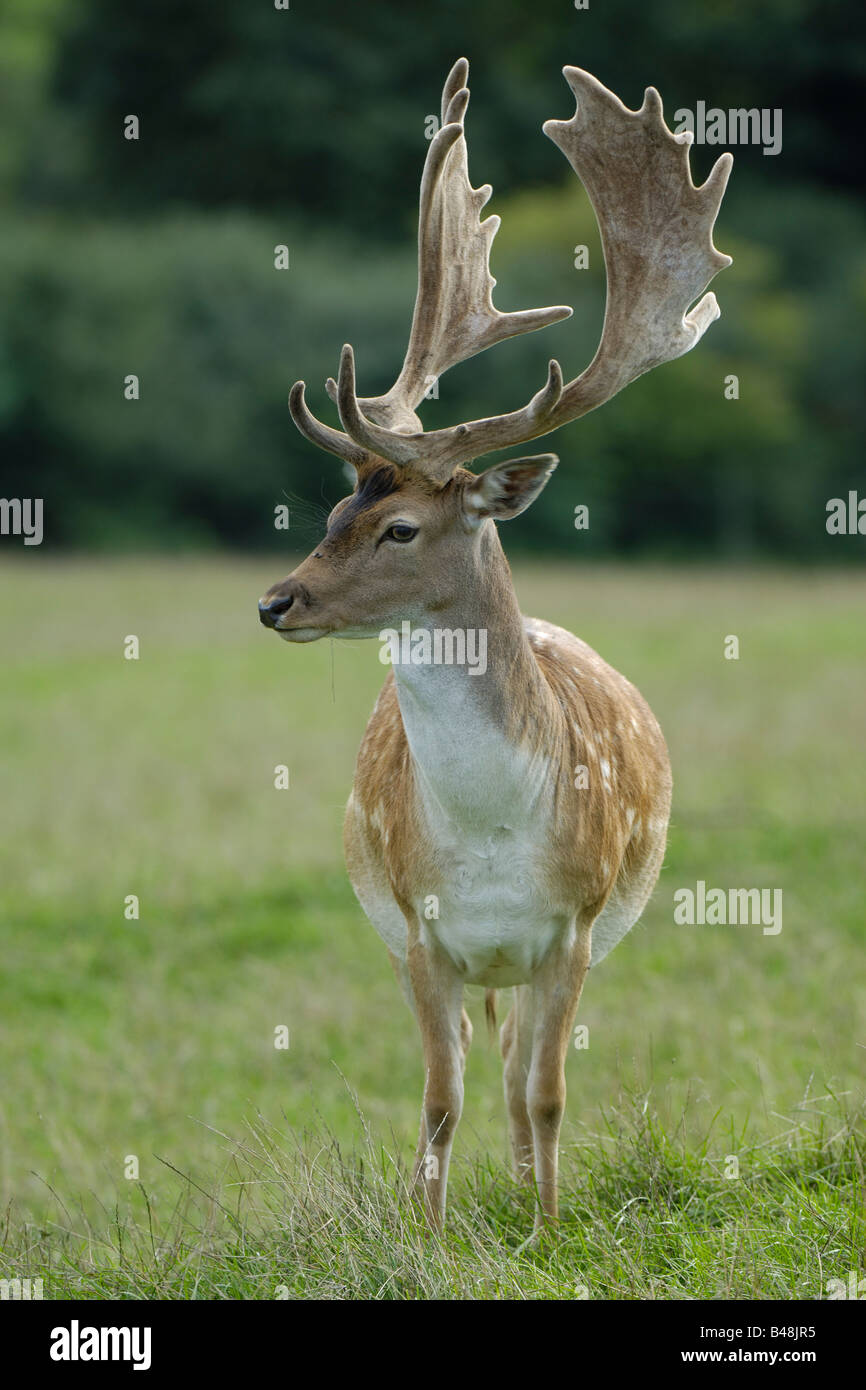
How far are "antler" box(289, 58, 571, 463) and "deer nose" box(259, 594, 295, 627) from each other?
1.54 feet

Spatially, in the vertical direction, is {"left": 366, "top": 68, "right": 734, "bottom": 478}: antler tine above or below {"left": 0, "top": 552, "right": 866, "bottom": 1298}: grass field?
above

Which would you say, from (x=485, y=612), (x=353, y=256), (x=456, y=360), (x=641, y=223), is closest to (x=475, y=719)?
(x=485, y=612)

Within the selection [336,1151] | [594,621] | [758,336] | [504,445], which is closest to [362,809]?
[336,1151]

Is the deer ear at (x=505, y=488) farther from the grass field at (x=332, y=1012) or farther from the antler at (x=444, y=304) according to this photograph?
the grass field at (x=332, y=1012)

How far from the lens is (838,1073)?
6.99m

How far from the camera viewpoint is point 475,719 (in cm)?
439

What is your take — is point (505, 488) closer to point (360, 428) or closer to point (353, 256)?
point (360, 428)

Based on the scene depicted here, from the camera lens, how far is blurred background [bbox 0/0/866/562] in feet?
118

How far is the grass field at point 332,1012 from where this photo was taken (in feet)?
14.9

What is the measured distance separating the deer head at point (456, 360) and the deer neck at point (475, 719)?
72 mm

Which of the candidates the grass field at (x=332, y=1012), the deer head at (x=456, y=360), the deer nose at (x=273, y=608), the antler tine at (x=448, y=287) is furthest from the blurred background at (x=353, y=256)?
the deer nose at (x=273, y=608)

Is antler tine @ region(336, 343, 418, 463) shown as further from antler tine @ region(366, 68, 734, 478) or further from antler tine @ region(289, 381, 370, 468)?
antler tine @ region(366, 68, 734, 478)

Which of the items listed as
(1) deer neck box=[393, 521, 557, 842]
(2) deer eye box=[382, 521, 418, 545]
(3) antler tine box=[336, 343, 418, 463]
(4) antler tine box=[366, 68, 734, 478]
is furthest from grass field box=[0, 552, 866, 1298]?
(4) antler tine box=[366, 68, 734, 478]
